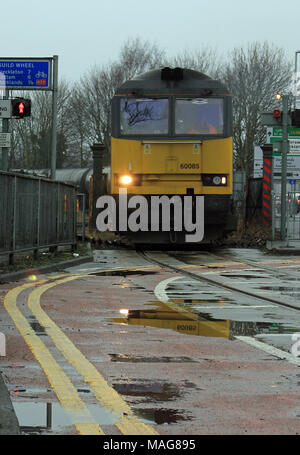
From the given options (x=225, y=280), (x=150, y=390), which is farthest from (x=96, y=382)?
(x=225, y=280)

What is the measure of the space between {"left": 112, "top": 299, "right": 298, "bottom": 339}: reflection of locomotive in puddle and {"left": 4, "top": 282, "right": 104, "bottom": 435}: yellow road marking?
4.10 feet

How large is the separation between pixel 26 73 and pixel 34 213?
10953mm

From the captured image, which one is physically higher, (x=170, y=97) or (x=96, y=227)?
(x=170, y=97)

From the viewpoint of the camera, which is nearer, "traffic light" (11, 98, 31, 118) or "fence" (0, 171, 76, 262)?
"fence" (0, 171, 76, 262)

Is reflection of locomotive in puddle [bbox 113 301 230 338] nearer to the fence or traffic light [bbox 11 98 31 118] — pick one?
the fence

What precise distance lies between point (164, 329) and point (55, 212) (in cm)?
1064

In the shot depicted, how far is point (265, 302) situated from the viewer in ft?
37.7

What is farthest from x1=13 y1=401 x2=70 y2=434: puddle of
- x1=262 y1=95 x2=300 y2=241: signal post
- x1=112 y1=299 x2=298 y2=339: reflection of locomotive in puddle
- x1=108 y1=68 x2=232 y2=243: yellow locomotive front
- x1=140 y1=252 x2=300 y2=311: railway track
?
x1=262 y1=95 x2=300 y2=241: signal post

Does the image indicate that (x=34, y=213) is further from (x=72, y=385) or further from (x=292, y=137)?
(x=292, y=137)

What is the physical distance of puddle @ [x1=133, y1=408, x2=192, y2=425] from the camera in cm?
506

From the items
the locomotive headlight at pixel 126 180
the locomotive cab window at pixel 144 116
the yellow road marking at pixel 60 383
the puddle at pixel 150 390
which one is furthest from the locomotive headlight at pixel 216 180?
the puddle at pixel 150 390

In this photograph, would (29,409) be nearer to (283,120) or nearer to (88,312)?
(88,312)

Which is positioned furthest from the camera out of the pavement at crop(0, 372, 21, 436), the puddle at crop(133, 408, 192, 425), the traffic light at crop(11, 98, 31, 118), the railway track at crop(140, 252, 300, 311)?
the traffic light at crop(11, 98, 31, 118)

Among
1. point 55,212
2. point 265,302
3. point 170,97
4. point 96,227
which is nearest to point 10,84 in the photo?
point 96,227
